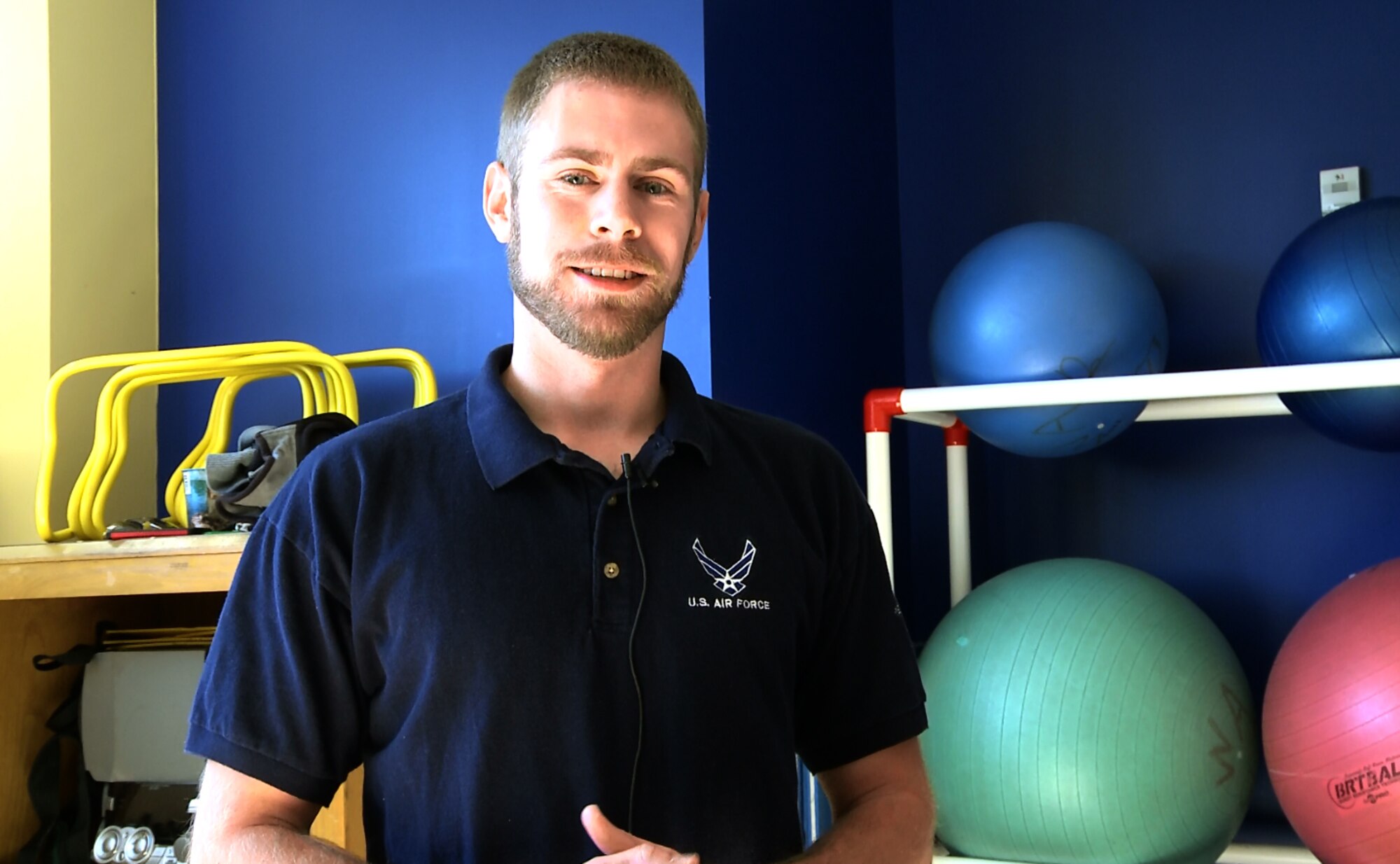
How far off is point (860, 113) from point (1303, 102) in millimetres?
908

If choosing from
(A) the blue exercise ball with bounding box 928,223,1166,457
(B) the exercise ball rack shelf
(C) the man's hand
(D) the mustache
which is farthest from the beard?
(A) the blue exercise ball with bounding box 928,223,1166,457

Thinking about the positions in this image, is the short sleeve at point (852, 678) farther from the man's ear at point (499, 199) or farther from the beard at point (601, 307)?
the man's ear at point (499, 199)

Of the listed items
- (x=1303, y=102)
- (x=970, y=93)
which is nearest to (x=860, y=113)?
(x=970, y=93)

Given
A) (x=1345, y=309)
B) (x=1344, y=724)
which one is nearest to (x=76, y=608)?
(x=1344, y=724)

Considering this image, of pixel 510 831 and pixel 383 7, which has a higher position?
pixel 383 7

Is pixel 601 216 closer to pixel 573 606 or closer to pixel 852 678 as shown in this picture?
pixel 573 606

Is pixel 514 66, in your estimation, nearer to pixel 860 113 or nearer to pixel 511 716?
pixel 860 113

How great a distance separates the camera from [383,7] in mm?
2385

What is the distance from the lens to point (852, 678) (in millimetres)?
1210

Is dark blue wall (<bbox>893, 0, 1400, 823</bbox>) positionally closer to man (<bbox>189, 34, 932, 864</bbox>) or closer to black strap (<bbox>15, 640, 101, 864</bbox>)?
black strap (<bbox>15, 640, 101, 864</bbox>)

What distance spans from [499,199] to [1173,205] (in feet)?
6.84

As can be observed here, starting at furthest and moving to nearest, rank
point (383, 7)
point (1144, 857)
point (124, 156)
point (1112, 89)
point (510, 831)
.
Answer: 1. point (1112, 89)
2. point (124, 156)
3. point (383, 7)
4. point (1144, 857)
5. point (510, 831)

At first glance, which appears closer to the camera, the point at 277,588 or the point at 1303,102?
the point at 277,588

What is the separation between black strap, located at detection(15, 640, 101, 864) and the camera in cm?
215
